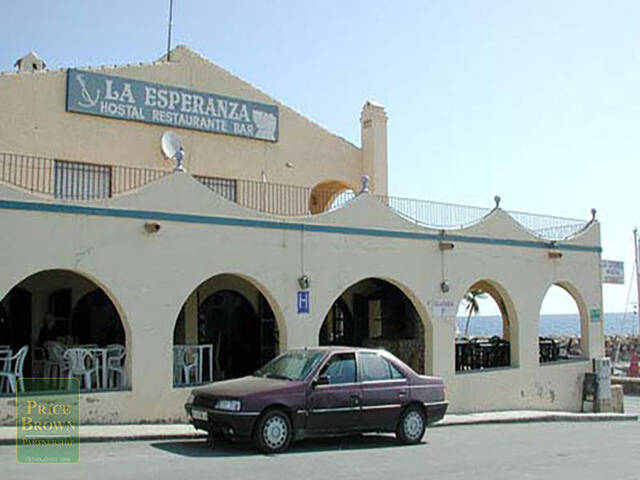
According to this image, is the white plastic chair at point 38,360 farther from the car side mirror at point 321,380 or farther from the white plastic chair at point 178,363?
the car side mirror at point 321,380

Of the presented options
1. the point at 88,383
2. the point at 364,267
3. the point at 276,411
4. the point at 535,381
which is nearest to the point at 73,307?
the point at 88,383

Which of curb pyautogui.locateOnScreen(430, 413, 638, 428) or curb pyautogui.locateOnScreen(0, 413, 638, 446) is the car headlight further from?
curb pyautogui.locateOnScreen(430, 413, 638, 428)

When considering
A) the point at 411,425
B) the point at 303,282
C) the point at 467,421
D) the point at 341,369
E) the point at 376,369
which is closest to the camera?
the point at 341,369

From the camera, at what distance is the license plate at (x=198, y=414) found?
1240cm

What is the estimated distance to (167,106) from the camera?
20.2m

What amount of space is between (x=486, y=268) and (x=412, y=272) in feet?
8.82

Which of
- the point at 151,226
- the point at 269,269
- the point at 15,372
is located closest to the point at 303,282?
the point at 269,269

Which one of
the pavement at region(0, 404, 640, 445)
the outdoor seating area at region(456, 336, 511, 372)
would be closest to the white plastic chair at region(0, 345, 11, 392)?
the pavement at region(0, 404, 640, 445)

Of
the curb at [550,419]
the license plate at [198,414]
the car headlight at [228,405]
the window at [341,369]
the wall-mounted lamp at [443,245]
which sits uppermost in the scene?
the wall-mounted lamp at [443,245]

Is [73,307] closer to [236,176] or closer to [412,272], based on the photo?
[236,176]

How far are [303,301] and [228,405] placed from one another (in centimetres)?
579

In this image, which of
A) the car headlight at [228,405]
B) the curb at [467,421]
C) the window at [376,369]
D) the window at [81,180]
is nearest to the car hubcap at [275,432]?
the car headlight at [228,405]

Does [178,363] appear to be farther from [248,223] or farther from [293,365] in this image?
[293,365]

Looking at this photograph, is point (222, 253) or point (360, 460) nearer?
point (360, 460)
